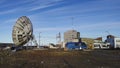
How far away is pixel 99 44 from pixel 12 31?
89.1m

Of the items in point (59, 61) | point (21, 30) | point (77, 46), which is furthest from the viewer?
point (77, 46)

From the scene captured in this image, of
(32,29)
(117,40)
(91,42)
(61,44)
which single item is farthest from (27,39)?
(61,44)

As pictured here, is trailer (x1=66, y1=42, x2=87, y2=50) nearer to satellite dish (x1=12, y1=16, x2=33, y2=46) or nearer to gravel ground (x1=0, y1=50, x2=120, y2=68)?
satellite dish (x1=12, y1=16, x2=33, y2=46)

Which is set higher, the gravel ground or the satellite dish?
the satellite dish

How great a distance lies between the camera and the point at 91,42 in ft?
477

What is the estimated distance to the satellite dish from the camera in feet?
265

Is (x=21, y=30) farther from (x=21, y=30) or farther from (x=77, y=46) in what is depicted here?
(x=77, y=46)

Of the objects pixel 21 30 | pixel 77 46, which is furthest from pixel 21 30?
pixel 77 46

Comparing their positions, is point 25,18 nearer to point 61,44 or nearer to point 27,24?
point 27,24

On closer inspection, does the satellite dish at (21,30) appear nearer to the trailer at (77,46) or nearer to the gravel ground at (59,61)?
the trailer at (77,46)

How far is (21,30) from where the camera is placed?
82312 mm

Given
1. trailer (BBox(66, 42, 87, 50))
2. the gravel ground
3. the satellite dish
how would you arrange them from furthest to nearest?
trailer (BBox(66, 42, 87, 50)) → the satellite dish → the gravel ground

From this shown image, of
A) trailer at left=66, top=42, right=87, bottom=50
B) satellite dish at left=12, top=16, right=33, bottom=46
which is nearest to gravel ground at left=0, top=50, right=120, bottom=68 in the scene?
satellite dish at left=12, top=16, right=33, bottom=46

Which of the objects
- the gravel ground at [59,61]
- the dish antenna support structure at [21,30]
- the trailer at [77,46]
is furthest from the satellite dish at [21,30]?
the gravel ground at [59,61]
